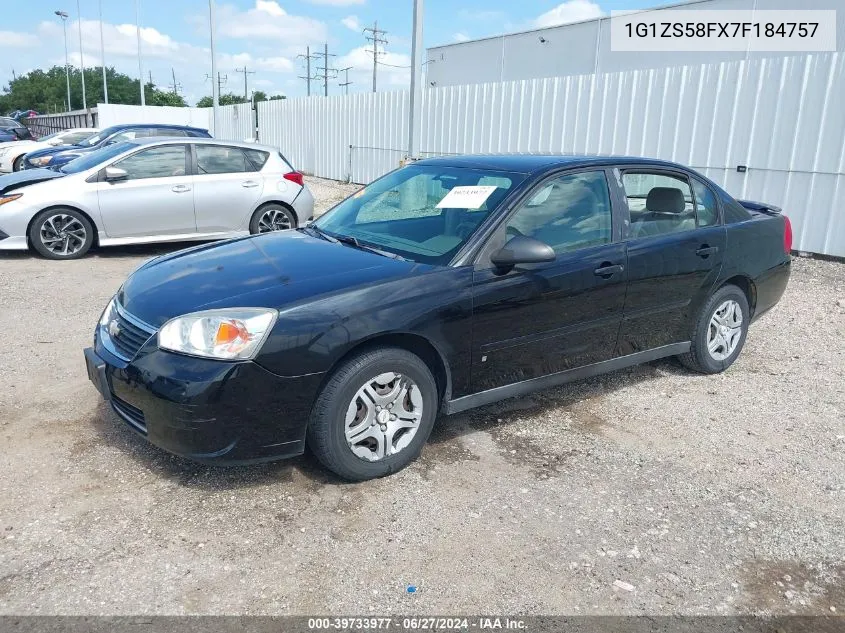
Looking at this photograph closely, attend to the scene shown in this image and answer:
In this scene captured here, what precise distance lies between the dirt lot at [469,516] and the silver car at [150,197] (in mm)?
4396

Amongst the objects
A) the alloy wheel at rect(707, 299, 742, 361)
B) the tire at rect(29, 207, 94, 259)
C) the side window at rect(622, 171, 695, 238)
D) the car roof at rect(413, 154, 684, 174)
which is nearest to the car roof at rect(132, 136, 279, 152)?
the tire at rect(29, 207, 94, 259)

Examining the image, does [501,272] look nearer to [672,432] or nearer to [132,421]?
[672,432]

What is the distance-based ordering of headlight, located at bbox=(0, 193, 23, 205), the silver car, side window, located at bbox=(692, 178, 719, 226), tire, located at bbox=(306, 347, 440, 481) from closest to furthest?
tire, located at bbox=(306, 347, 440, 481) → side window, located at bbox=(692, 178, 719, 226) → headlight, located at bbox=(0, 193, 23, 205) → the silver car

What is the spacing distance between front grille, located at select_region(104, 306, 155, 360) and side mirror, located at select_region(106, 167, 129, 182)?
19.1 feet

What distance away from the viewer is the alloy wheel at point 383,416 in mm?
3469

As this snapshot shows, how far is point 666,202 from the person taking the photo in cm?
491

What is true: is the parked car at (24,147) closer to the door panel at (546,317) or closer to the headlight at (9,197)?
the headlight at (9,197)

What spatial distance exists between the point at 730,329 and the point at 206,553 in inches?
164

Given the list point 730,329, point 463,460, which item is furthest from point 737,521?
point 730,329

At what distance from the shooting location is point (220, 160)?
963 cm

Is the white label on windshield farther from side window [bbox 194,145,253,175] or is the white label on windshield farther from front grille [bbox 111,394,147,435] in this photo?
side window [bbox 194,145,253,175]

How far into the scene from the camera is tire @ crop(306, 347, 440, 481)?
336 cm

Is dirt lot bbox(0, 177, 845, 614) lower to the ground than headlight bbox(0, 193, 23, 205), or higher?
lower

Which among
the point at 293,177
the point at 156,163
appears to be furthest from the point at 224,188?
the point at 293,177
